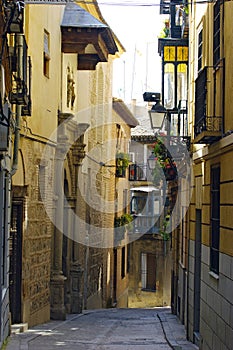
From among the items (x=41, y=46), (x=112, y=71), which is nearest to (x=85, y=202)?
(x=41, y=46)

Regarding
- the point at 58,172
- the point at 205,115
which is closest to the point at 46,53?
the point at 58,172

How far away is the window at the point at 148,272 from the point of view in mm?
44344

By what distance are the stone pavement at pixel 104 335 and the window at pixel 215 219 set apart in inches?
103

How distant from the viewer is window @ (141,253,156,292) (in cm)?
4434

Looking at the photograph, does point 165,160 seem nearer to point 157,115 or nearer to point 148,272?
point 157,115

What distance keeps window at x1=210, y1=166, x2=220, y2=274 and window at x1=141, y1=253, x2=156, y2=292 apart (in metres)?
32.1

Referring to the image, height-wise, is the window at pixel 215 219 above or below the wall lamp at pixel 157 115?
below

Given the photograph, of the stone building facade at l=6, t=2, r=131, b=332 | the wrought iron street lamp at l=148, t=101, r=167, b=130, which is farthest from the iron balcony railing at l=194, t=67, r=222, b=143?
the wrought iron street lamp at l=148, t=101, r=167, b=130

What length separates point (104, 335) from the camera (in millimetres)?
15945

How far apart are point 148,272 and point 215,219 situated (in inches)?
1300

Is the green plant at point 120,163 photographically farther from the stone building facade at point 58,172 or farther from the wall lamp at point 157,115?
the wall lamp at point 157,115

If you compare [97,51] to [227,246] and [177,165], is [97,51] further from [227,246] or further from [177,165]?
[227,246]

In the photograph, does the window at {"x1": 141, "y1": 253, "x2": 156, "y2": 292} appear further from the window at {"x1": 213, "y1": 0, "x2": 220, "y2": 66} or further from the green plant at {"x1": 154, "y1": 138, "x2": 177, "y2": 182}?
the window at {"x1": 213, "y1": 0, "x2": 220, "y2": 66}

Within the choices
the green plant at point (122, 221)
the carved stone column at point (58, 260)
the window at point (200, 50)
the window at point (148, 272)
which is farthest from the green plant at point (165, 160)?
the window at point (148, 272)
